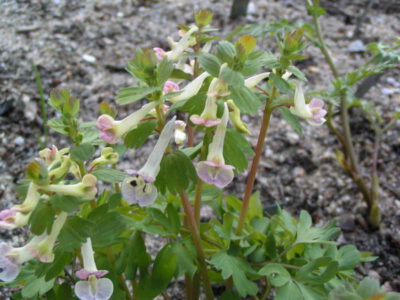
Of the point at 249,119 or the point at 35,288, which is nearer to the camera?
the point at 35,288

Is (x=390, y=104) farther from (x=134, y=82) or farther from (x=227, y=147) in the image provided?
(x=227, y=147)

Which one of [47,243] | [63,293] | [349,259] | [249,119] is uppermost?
[47,243]

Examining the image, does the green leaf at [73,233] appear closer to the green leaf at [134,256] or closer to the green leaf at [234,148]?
the green leaf at [134,256]

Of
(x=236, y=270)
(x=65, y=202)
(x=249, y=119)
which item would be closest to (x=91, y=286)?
(x=65, y=202)

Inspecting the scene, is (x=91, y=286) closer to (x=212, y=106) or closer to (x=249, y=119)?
(x=212, y=106)

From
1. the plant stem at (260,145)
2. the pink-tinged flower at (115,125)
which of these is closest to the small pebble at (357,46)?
the plant stem at (260,145)

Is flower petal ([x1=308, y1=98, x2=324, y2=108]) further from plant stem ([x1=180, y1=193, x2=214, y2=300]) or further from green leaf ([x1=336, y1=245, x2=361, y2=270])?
green leaf ([x1=336, y1=245, x2=361, y2=270])
